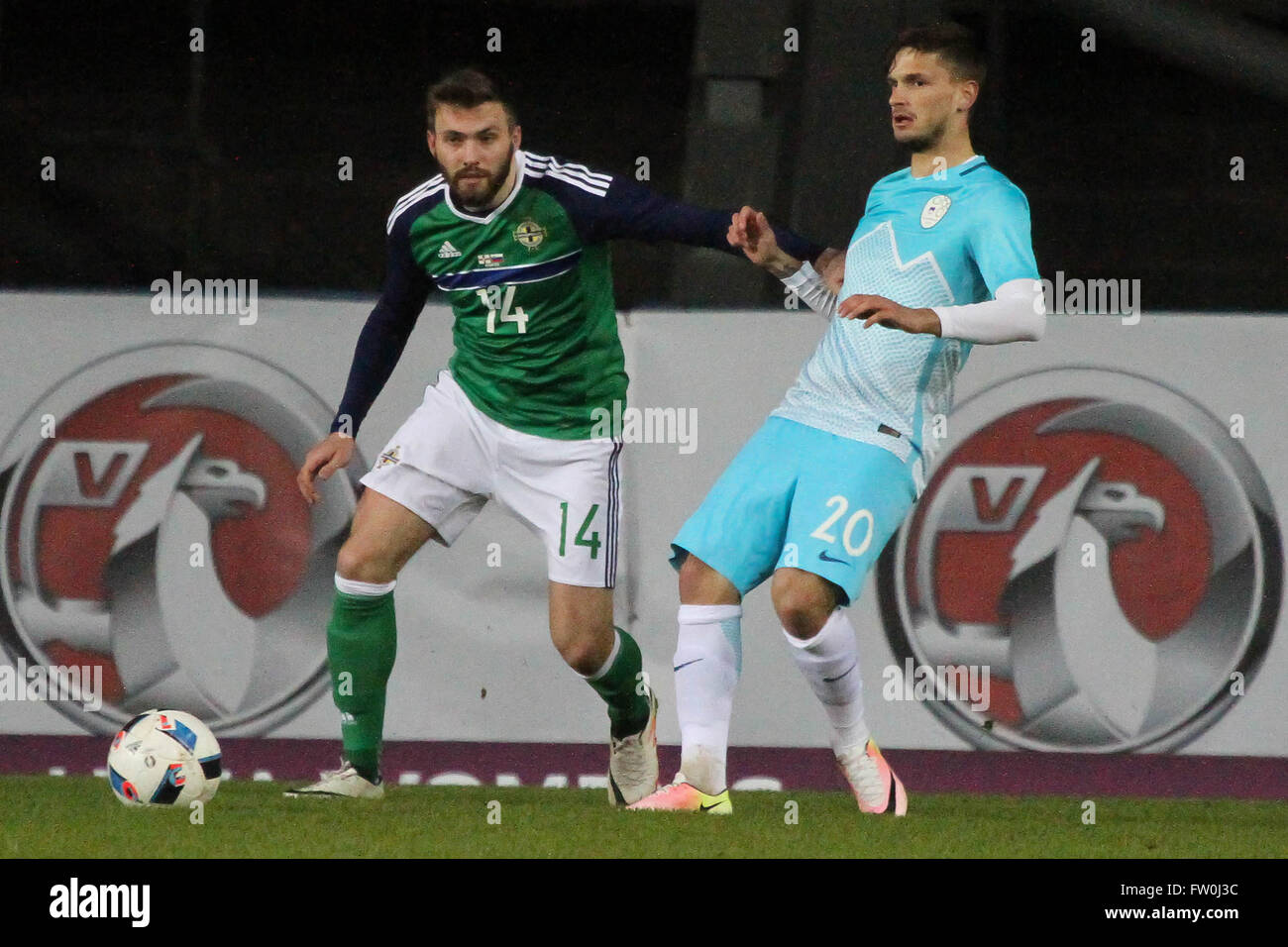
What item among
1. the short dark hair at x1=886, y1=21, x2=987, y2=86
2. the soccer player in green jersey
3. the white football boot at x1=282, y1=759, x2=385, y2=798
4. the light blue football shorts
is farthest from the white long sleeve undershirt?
the white football boot at x1=282, y1=759, x2=385, y2=798

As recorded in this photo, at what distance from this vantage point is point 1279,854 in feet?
14.9

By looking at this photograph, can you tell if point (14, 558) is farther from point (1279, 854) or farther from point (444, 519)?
point (1279, 854)

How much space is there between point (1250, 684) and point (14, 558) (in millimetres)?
3700

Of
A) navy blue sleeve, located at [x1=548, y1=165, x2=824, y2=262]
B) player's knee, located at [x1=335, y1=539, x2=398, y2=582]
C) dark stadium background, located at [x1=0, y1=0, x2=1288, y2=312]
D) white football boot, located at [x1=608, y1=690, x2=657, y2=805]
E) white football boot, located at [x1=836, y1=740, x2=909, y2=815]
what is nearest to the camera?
navy blue sleeve, located at [x1=548, y1=165, x2=824, y2=262]

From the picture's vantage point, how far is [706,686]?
4938 mm

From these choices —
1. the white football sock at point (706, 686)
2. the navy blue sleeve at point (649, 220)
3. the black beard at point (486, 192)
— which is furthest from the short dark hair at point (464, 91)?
the white football sock at point (706, 686)

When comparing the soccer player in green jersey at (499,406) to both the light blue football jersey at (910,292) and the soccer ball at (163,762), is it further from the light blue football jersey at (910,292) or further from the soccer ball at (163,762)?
the light blue football jersey at (910,292)

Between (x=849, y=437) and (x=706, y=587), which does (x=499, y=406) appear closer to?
(x=706, y=587)

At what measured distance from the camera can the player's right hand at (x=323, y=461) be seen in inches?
208

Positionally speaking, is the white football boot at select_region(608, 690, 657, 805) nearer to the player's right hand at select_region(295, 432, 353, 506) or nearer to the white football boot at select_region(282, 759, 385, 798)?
the white football boot at select_region(282, 759, 385, 798)

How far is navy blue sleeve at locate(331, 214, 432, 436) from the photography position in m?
5.57

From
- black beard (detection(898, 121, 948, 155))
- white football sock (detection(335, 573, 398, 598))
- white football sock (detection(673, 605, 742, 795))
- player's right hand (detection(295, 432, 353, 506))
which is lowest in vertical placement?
white football sock (detection(673, 605, 742, 795))

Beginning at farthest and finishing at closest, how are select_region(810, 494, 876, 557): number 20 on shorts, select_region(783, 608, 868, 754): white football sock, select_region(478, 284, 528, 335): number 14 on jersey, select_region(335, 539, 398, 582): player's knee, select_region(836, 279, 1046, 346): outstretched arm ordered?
1. select_region(478, 284, 528, 335): number 14 on jersey
2. select_region(335, 539, 398, 582): player's knee
3. select_region(783, 608, 868, 754): white football sock
4. select_region(810, 494, 876, 557): number 20 on shorts
5. select_region(836, 279, 1046, 346): outstretched arm

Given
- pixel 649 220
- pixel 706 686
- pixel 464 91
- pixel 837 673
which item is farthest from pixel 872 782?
pixel 464 91
